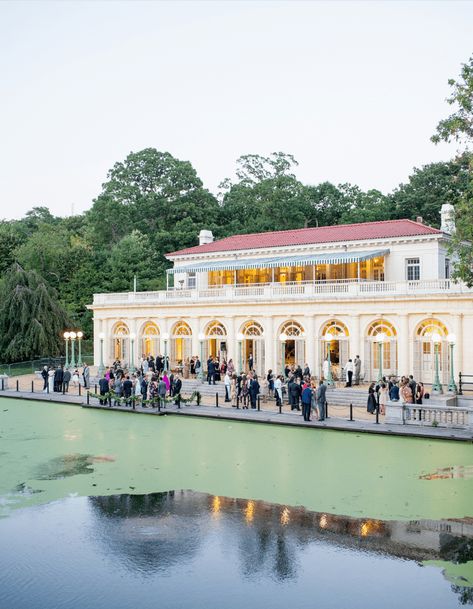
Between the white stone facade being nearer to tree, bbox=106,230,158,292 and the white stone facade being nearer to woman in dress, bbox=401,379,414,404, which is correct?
woman in dress, bbox=401,379,414,404

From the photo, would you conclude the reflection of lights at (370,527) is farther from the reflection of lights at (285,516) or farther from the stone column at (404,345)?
the stone column at (404,345)

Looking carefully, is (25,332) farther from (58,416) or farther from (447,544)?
(447,544)

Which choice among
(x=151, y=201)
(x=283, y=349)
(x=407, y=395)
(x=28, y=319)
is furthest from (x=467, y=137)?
(x=151, y=201)

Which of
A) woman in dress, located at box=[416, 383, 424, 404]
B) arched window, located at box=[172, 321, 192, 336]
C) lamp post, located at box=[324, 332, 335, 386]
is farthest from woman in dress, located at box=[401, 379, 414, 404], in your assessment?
arched window, located at box=[172, 321, 192, 336]

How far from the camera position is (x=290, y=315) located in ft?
130

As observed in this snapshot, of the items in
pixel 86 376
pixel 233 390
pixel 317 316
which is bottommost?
pixel 233 390

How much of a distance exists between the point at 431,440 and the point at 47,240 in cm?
5156

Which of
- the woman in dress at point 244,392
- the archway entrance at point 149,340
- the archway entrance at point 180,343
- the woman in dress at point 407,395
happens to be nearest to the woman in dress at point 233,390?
the woman in dress at point 244,392

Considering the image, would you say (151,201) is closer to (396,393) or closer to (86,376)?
(86,376)

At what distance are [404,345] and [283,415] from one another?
11.6m

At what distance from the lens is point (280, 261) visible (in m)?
42.5

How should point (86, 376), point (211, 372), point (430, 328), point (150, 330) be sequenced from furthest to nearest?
point (150, 330)
point (86, 376)
point (211, 372)
point (430, 328)

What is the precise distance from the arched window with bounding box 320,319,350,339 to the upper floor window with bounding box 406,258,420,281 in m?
5.40

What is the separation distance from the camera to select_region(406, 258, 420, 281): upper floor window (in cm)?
3988
